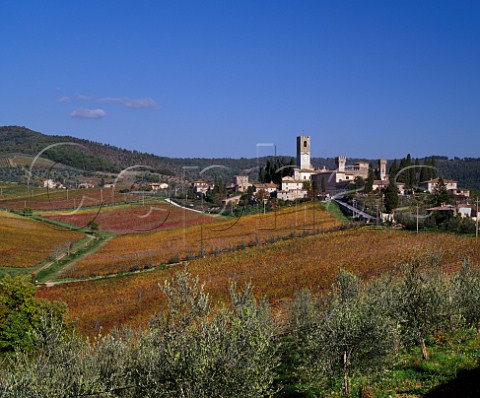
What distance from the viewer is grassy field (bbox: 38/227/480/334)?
3081 cm

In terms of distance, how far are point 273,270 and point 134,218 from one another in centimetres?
3132

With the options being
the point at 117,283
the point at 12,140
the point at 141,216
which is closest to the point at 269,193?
the point at 141,216

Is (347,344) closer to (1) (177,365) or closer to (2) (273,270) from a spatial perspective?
(1) (177,365)

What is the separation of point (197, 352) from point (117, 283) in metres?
29.3

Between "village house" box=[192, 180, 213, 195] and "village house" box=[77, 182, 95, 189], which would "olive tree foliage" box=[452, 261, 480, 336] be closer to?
"village house" box=[192, 180, 213, 195]

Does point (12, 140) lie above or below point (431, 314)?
above

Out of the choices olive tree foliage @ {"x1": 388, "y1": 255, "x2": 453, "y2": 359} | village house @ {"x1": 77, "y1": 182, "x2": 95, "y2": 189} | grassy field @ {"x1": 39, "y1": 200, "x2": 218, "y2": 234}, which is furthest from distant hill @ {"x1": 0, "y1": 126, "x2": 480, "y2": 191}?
olive tree foliage @ {"x1": 388, "y1": 255, "x2": 453, "y2": 359}

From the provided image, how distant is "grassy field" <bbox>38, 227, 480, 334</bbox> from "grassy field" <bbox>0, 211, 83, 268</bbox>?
9.20m

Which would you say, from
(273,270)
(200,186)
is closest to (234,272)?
(273,270)

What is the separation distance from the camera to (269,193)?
288 feet

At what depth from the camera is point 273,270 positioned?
37719 millimetres

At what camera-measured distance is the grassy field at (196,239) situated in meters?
43.6

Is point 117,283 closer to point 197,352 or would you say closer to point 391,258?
point 391,258

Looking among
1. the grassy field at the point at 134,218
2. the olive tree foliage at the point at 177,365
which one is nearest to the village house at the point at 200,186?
the grassy field at the point at 134,218
